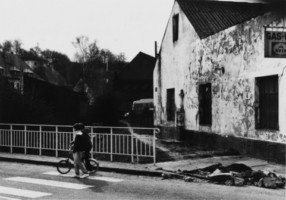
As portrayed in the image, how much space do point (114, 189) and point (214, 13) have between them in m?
13.8

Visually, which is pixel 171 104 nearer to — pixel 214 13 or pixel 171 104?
pixel 171 104

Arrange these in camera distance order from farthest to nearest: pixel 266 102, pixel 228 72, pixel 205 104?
pixel 205 104 → pixel 228 72 → pixel 266 102

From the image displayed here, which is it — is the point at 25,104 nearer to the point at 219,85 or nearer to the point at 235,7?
the point at 219,85

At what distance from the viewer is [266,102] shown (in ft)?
42.1

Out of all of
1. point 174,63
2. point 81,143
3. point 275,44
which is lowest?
point 81,143

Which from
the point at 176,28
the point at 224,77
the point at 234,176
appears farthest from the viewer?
the point at 176,28

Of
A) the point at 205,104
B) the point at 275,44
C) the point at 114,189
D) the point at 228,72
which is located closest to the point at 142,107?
the point at 205,104

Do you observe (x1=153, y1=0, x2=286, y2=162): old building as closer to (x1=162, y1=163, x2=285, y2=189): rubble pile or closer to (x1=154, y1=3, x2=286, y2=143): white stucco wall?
(x1=154, y1=3, x2=286, y2=143): white stucco wall

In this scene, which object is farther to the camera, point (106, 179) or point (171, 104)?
point (171, 104)

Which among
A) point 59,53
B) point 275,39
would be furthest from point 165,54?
point 59,53

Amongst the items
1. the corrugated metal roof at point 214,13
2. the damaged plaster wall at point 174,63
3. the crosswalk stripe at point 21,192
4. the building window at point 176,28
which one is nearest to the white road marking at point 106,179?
the crosswalk stripe at point 21,192

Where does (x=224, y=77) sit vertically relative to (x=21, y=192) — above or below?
above

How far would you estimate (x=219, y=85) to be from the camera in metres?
15.8

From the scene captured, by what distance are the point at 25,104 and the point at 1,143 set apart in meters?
3.22
